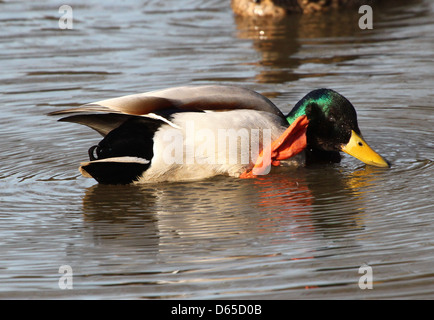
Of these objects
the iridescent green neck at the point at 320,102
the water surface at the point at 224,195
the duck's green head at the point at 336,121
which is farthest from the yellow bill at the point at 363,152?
the iridescent green neck at the point at 320,102

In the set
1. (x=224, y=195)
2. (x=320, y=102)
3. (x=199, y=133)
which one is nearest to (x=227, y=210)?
(x=224, y=195)

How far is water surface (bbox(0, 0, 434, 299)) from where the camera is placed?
11.9 ft

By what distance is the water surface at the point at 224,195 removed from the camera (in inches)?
143

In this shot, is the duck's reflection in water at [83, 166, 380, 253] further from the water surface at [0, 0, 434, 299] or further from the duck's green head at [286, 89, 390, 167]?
the duck's green head at [286, 89, 390, 167]

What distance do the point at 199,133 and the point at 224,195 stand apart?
0.40 m

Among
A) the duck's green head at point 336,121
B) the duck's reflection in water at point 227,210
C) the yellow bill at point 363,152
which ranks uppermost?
the duck's green head at point 336,121

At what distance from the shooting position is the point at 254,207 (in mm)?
4676

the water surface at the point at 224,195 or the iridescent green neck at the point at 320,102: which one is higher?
the iridescent green neck at the point at 320,102

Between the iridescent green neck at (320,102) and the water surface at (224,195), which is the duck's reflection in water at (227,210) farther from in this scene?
the iridescent green neck at (320,102)

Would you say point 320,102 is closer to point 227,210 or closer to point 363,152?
point 363,152

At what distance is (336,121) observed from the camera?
17.6 ft

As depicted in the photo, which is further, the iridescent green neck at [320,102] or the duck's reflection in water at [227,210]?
the iridescent green neck at [320,102]
